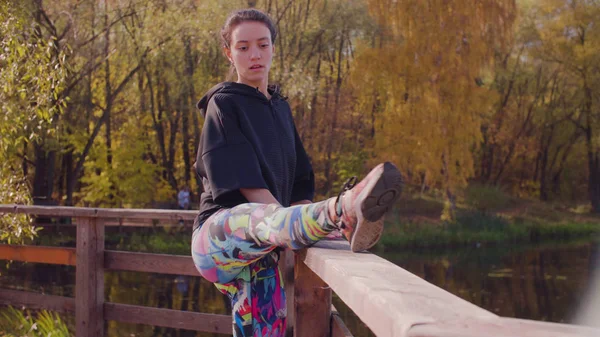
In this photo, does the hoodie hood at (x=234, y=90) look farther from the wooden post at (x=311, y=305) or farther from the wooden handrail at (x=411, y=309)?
the wooden handrail at (x=411, y=309)

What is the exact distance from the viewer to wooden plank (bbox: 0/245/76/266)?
434 cm

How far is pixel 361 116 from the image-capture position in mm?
25750

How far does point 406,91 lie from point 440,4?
272 centimetres

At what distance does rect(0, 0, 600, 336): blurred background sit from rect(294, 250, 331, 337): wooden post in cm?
→ 872

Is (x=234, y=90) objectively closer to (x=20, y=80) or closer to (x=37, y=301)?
(x=37, y=301)

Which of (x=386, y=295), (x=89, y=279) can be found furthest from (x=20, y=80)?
(x=386, y=295)

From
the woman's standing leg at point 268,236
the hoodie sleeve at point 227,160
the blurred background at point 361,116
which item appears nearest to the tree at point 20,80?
the hoodie sleeve at point 227,160

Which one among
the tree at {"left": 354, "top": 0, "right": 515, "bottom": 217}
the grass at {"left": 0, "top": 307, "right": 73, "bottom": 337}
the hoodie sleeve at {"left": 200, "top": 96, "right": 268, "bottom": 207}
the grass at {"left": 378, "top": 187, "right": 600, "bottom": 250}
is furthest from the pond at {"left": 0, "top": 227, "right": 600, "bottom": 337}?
the hoodie sleeve at {"left": 200, "top": 96, "right": 268, "bottom": 207}

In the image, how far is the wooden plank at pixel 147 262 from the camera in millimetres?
4027

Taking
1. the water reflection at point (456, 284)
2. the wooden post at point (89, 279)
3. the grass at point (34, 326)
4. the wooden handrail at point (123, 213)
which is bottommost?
the water reflection at point (456, 284)

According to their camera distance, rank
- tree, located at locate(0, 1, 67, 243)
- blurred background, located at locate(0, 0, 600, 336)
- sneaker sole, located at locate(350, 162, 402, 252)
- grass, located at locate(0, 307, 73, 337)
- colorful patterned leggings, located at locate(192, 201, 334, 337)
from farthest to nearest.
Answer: blurred background, located at locate(0, 0, 600, 336) → tree, located at locate(0, 1, 67, 243) → grass, located at locate(0, 307, 73, 337) → colorful patterned leggings, located at locate(192, 201, 334, 337) → sneaker sole, located at locate(350, 162, 402, 252)

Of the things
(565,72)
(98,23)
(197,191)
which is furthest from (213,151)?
(565,72)

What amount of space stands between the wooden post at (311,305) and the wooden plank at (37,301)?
7.32 feet

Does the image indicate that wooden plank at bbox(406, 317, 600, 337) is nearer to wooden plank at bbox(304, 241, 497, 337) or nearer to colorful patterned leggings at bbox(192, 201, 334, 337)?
wooden plank at bbox(304, 241, 497, 337)
